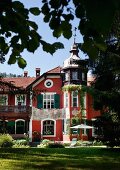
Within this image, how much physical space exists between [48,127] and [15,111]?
3.78 metres

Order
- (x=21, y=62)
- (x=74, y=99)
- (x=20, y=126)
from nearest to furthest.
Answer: (x=21, y=62) < (x=74, y=99) < (x=20, y=126)

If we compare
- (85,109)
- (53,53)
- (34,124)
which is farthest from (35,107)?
(53,53)

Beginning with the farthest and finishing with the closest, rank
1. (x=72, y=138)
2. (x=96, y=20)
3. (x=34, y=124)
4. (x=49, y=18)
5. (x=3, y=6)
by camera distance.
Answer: (x=34, y=124)
(x=72, y=138)
(x=49, y=18)
(x=3, y=6)
(x=96, y=20)

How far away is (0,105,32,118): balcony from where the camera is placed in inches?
1556

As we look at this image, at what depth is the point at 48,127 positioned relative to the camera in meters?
39.8

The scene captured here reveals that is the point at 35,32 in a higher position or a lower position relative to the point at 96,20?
higher

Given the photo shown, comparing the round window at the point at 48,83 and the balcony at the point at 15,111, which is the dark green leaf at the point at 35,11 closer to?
the balcony at the point at 15,111

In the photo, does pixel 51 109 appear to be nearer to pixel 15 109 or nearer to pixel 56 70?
pixel 15 109

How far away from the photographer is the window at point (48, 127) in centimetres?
3917

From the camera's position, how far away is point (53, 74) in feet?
133

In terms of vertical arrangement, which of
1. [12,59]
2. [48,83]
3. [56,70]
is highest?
[56,70]

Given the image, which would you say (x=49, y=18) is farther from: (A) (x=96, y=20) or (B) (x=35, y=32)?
(A) (x=96, y=20)

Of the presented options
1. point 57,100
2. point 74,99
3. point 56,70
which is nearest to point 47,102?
point 57,100

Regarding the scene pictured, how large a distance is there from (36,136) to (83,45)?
36.8 m
